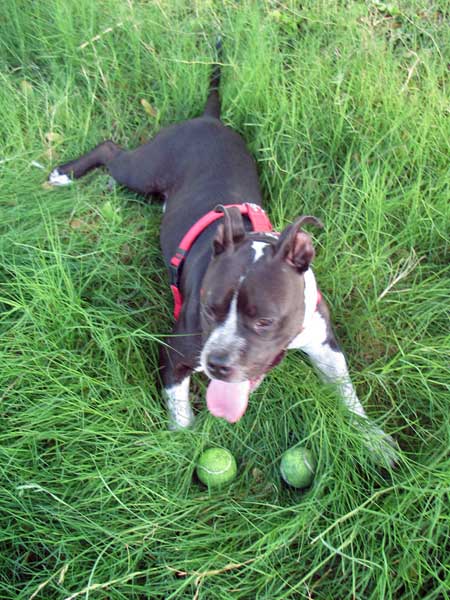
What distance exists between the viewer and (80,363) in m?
2.65

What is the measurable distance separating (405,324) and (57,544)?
2038mm

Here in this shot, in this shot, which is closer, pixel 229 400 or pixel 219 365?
pixel 219 365

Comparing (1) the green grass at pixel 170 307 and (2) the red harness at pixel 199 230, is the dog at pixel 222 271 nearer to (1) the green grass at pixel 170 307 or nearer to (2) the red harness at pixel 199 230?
(2) the red harness at pixel 199 230

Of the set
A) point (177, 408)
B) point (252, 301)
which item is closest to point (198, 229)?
point (252, 301)

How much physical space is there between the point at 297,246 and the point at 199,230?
28.5 inches

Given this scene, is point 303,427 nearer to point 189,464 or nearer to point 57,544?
point 189,464

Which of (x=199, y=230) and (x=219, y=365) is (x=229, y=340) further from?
(x=199, y=230)

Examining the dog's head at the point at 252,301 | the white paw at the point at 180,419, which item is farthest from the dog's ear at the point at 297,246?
the white paw at the point at 180,419

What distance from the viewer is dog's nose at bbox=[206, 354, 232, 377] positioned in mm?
2240

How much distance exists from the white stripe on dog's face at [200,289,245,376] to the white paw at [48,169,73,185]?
1928 millimetres

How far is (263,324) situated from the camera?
225 centimetres

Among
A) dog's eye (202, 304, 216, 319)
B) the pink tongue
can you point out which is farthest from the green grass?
dog's eye (202, 304, 216, 319)

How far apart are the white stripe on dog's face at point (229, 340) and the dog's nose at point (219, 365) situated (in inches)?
0.7

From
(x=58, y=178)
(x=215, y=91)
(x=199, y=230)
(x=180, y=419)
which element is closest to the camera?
(x=180, y=419)
